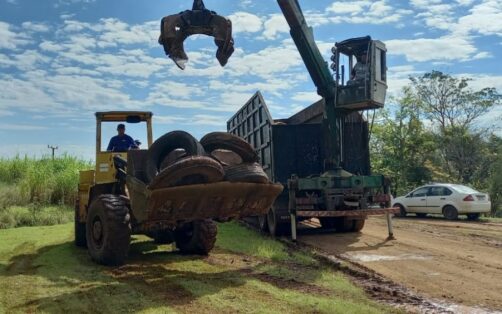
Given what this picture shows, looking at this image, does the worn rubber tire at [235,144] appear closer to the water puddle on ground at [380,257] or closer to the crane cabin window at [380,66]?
the water puddle on ground at [380,257]

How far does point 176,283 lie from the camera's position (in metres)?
6.48

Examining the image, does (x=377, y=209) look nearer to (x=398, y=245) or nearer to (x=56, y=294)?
(x=398, y=245)

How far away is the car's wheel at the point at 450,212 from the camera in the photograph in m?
18.1

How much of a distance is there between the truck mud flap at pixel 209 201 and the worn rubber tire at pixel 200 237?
143 centimetres

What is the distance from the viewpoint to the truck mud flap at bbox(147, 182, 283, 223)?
253 inches

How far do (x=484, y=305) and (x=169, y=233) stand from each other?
224 inches

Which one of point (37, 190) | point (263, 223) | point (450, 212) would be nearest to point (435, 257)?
point (263, 223)

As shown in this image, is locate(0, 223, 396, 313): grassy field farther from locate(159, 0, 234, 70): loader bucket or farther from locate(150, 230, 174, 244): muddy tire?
locate(159, 0, 234, 70): loader bucket

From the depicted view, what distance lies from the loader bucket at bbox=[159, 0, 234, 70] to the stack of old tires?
1.41m

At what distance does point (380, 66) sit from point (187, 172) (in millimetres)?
6432

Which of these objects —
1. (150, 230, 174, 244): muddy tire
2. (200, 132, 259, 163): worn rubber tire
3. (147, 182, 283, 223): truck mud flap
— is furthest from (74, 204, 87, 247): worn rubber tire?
(200, 132, 259, 163): worn rubber tire

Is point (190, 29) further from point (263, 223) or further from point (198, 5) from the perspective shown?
point (263, 223)

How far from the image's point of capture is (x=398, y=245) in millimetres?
10266

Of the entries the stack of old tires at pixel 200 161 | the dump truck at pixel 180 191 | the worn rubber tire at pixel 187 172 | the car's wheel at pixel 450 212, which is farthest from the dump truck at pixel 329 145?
the car's wheel at pixel 450 212
